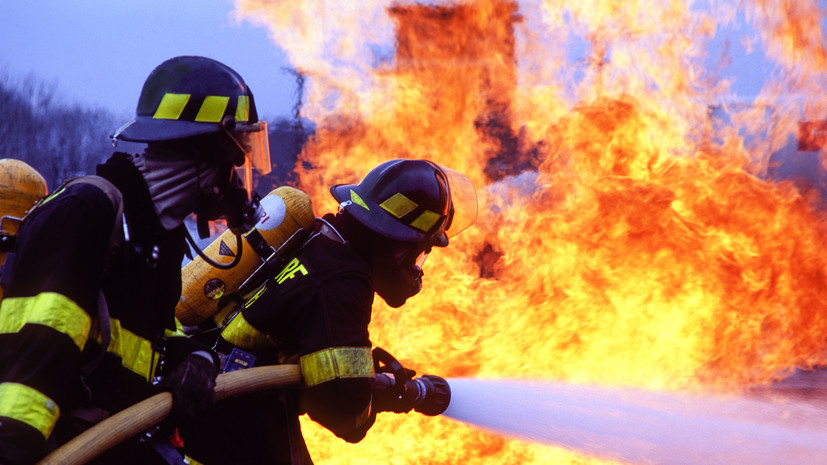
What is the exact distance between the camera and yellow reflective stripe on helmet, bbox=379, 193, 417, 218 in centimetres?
293

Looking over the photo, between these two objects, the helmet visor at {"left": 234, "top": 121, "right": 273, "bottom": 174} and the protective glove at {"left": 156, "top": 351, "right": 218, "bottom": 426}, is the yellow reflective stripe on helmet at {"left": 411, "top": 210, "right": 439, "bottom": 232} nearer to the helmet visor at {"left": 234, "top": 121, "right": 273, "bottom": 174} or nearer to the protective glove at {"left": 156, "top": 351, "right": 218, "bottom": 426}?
the helmet visor at {"left": 234, "top": 121, "right": 273, "bottom": 174}

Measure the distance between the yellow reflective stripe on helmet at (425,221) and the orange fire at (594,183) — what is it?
201 cm

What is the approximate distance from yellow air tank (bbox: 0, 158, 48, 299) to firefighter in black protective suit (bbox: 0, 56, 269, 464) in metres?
1.43

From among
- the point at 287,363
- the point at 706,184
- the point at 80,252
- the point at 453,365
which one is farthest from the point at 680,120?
the point at 80,252

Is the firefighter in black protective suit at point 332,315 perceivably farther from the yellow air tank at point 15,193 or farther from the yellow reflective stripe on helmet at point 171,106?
the yellow air tank at point 15,193

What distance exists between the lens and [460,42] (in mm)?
6508

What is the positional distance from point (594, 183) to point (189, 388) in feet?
14.2

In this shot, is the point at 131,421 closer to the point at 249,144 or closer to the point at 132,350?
the point at 132,350

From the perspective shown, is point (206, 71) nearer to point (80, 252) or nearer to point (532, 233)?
point (80, 252)

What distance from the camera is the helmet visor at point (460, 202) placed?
3396mm

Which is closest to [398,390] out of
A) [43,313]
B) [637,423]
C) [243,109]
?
[243,109]

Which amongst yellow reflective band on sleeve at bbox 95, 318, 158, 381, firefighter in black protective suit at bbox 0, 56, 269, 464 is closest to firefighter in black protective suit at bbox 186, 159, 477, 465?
firefighter in black protective suit at bbox 0, 56, 269, 464

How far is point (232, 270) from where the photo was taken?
3088 mm

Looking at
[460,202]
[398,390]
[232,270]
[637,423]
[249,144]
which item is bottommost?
[637,423]
